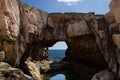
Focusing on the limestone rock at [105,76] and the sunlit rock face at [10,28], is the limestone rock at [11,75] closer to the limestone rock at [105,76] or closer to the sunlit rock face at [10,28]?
the sunlit rock face at [10,28]

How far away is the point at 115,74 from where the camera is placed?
26.6 metres

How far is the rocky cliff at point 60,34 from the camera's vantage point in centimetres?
2636

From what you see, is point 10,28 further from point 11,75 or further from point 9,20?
point 11,75

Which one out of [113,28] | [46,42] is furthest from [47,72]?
[113,28]

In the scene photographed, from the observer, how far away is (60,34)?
105 ft

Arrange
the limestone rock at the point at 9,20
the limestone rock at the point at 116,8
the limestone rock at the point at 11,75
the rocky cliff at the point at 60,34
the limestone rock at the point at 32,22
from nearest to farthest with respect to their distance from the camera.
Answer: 1. the limestone rock at the point at 11,75
2. the limestone rock at the point at 9,20
3. the limestone rock at the point at 116,8
4. the rocky cliff at the point at 60,34
5. the limestone rock at the point at 32,22

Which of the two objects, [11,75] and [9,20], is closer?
[11,75]

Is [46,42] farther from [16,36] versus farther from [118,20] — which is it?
[118,20]

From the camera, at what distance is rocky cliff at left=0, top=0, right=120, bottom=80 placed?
2636 cm

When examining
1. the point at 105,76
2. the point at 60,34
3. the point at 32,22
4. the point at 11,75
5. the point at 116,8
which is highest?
the point at 116,8

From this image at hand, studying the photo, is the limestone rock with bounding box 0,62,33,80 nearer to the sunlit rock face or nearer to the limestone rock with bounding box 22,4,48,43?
the sunlit rock face

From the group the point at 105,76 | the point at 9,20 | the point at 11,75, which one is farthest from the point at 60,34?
the point at 11,75

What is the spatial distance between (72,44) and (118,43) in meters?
9.24

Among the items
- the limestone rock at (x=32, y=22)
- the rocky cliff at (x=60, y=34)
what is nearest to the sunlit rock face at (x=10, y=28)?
the rocky cliff at (x=60, y=34)
